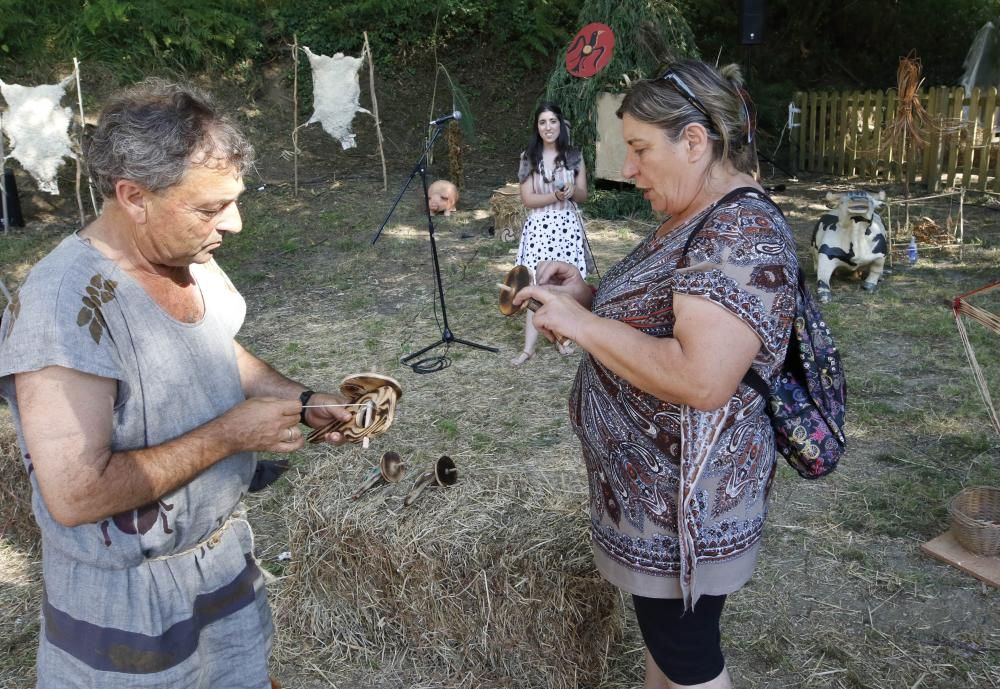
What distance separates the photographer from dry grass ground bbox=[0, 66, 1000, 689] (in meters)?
2.67

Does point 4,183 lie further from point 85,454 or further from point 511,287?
point 85,454

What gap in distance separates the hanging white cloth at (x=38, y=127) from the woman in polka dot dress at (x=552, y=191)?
19.1ft

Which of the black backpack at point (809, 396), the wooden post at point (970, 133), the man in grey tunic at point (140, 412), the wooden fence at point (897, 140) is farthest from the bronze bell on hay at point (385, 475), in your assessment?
the wooden post at point (970, 133)

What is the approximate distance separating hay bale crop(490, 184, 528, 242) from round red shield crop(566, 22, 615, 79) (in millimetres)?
2088

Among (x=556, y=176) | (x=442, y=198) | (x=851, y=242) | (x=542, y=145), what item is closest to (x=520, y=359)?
(x=556, y=176)

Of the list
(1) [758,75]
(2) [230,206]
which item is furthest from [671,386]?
(1) [758,75]

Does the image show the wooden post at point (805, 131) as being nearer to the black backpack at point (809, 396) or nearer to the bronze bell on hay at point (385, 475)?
the bronze bell on hay at point (385, 475)

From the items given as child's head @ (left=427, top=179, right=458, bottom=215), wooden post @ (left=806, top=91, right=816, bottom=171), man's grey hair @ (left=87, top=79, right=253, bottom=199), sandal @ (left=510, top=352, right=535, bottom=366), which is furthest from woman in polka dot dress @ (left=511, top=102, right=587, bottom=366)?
wooden post @ (left=806, top=91, right=816, bottom=171)

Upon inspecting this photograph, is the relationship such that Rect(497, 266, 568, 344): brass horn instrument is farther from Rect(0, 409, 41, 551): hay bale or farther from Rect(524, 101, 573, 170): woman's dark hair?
Rect(524, 101, 573, 170): woman's dark hair

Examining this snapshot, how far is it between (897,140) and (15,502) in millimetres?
9392

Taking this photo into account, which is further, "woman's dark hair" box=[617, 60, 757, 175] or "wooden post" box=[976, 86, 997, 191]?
"wooden post" box=[976, 86, 997, 191]

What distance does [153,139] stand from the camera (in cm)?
142

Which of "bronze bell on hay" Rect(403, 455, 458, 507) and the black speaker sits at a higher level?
the black speaker

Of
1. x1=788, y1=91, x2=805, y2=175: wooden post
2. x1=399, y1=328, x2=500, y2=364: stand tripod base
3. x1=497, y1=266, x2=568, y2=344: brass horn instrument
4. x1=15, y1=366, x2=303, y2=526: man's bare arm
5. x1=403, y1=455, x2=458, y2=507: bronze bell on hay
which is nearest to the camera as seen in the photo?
x1=15, y1=366, x2=303, y2=526: man's bare arm
